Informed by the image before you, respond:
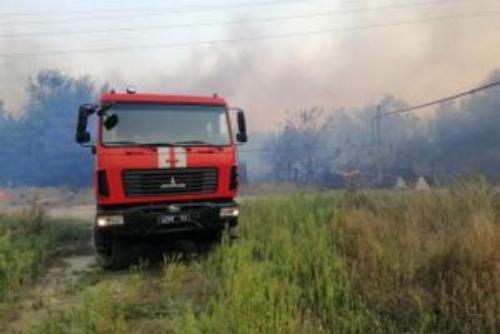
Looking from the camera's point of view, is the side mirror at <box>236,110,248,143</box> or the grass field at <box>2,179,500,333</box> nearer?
the grass field at <box>2,179,500,333</box>

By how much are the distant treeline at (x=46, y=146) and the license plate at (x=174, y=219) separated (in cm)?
4621

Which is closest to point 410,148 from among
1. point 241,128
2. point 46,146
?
point 46,146

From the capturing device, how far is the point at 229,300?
22.3ft

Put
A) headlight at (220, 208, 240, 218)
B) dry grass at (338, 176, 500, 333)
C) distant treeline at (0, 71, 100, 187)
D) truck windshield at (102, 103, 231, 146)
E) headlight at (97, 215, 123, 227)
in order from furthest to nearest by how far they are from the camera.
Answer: distant treeline at (0, 71, 100, 187) → headlight at (220, 208, 240, 218) → truck windshield at (102, 103, 231, 146) → headlight at (97, 215, 123, 227) → dry grass at (338, 176, 500, 333)

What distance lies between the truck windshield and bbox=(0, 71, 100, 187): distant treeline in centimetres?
4571

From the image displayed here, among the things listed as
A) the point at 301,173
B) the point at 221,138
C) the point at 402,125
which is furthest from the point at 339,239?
the point at 402,125

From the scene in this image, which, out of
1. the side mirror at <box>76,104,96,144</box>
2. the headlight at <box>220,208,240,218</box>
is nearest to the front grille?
the headlight at <box>220,208,240,218</box>

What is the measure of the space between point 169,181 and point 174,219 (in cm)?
63

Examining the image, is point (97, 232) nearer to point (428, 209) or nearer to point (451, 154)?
point (428, 209)

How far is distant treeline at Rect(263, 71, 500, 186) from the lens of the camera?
214 feet

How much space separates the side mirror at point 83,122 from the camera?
10.6 meters

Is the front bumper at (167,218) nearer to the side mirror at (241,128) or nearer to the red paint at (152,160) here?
the red paint at (152,160)

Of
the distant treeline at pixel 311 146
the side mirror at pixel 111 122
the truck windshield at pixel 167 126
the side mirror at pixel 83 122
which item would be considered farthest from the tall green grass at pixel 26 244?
the distant treeline at pixel 311 146

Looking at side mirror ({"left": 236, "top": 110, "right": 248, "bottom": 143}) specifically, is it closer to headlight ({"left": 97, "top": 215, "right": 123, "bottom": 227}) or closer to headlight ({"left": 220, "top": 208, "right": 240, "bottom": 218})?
headlight ({"left": 220, "top": 208, "right": 240, "bottom": 218})
